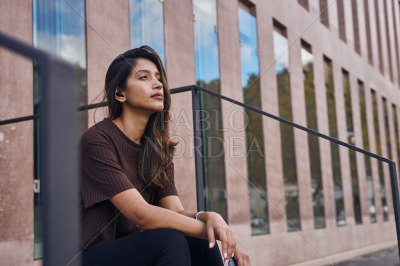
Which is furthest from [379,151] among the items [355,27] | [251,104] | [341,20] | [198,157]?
[198,157]

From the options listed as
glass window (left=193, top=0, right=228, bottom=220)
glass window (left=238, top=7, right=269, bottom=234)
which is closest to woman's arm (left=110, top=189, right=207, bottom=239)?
glass window (left=193, top=0, right=228, bottom=220)

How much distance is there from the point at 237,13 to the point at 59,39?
14.7 feet

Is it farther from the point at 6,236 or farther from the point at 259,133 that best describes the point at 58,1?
the point at 259,133

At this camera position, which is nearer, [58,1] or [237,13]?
[58,1]

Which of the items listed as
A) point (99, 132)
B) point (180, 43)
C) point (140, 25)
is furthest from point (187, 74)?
point (99, 132)

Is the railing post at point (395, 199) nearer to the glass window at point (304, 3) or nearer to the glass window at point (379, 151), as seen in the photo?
the glass window at point (304, 3)

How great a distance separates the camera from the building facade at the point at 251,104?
15.0 ft

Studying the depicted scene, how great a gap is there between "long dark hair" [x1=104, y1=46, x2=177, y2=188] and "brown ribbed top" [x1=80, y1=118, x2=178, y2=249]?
84 mm

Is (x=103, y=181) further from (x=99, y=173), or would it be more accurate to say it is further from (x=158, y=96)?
(x=158, y=96)

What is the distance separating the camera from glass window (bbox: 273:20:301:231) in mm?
10156

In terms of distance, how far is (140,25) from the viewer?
671 cm

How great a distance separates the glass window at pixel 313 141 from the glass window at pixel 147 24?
17.7 feet

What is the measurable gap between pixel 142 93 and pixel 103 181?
0.53m

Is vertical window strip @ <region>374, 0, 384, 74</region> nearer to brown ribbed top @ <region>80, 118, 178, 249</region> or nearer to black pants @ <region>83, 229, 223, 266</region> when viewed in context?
brown ribbed top @ <region>80, 118, 178, 249</region>
